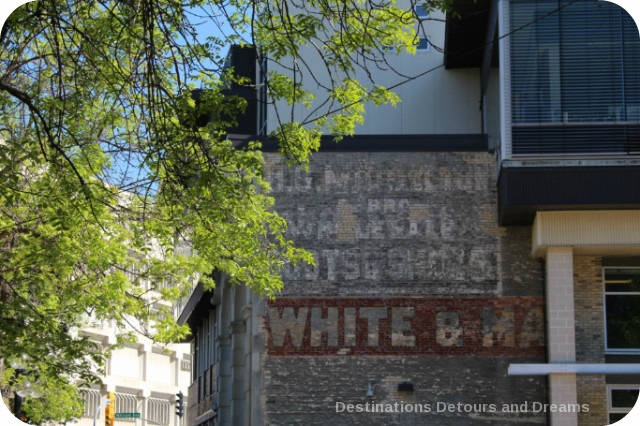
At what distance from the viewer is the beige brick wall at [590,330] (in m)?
29.7

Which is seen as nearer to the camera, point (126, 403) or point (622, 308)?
point (622, 308)

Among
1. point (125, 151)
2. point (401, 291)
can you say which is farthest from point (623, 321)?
point (125, 151)

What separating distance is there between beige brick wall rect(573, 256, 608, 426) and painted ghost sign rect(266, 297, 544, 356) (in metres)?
1.00

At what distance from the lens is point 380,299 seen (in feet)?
103

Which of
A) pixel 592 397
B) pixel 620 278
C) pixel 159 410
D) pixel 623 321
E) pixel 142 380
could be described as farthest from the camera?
pixel 159 410

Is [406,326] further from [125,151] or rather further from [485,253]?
[125,151]

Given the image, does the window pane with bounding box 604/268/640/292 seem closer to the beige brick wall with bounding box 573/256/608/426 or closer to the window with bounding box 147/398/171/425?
the beige brick wall with bounding box 573/256/608/426

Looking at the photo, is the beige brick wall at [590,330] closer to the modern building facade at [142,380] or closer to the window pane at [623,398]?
the window pane at [623,398]

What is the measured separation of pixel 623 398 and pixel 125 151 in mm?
15670

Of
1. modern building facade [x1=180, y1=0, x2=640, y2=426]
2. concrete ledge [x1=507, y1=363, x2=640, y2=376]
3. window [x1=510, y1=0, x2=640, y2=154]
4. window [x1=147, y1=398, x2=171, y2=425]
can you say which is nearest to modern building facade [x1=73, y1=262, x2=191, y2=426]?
window [x1=147, y1=398, x2=171, y2=425]

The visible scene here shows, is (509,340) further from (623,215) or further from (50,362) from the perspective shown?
(50,362)

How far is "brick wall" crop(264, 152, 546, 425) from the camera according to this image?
30.7m

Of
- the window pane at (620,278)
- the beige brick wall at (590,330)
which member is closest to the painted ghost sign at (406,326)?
the beige brick wall at (590,330)

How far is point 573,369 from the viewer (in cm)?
2934
